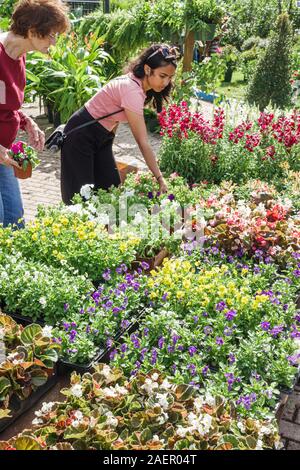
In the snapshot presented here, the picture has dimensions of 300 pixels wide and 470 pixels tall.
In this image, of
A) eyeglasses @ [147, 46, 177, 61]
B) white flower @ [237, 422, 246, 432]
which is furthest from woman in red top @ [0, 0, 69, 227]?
white flower @ [237, 422, 246, 432]

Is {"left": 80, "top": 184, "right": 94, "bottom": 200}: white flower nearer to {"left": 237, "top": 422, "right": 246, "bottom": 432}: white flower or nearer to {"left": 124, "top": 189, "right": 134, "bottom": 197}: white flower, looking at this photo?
{"left": 124, "top": 189, "right": 134, "bottom": 197}: white flower

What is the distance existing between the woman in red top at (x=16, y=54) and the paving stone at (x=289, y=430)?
188 cm

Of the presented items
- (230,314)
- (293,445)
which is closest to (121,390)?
(230,314)

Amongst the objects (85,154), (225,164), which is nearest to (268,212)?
(225,164)

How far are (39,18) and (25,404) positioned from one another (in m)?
1.89

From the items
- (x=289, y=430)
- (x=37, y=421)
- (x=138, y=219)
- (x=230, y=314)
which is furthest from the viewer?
(x=138, y=219)

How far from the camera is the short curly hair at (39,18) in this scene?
290 centimetres

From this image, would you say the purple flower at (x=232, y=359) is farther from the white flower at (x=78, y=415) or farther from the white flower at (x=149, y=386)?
the white flower at (x=78, y=415)

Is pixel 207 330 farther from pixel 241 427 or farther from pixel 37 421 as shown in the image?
pixel 37 421

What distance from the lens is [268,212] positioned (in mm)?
3471

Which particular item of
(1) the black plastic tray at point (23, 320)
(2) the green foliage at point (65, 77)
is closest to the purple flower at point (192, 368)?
(1) the black plastic tray at point (23, 320)

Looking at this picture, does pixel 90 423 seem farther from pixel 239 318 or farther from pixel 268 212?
pixel 268 212

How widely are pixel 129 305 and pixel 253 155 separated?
2.13 m

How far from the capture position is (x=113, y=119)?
146 inches
